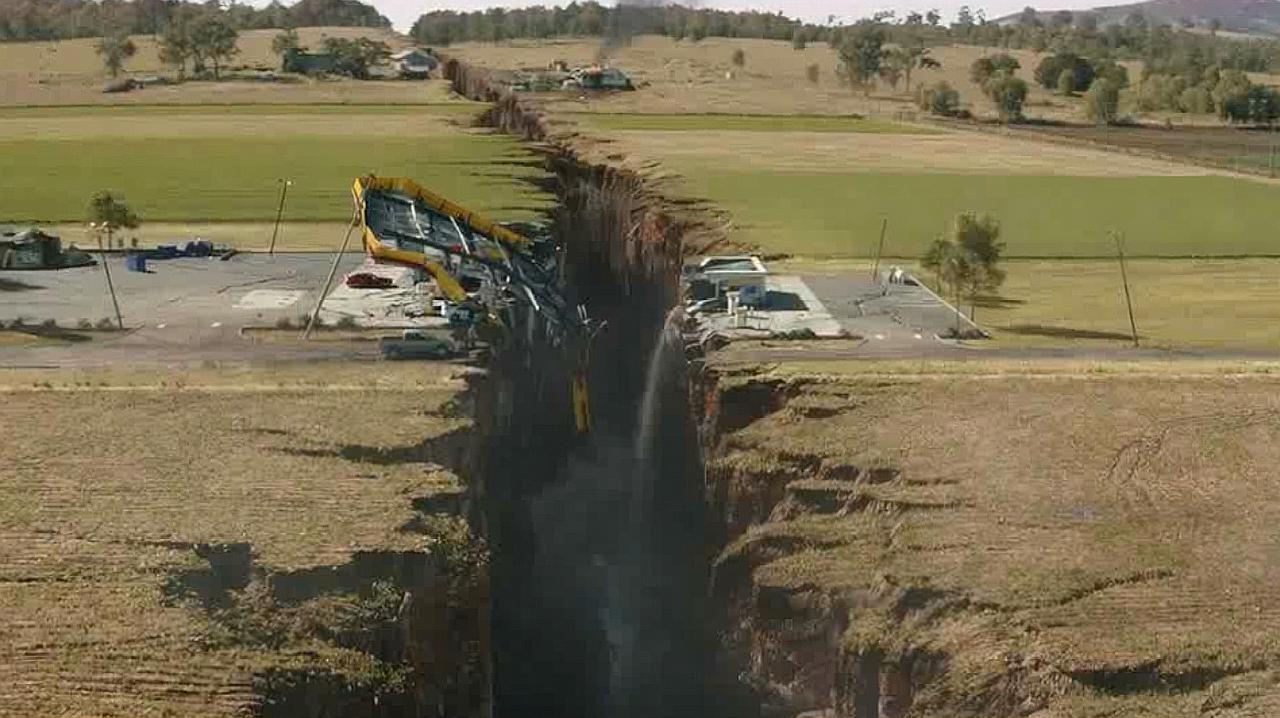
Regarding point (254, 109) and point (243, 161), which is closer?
point (243, 161)

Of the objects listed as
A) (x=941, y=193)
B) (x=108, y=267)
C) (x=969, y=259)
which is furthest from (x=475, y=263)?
(x=941, y=193)

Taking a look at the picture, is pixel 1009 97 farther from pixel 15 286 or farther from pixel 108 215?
pixel 15 286

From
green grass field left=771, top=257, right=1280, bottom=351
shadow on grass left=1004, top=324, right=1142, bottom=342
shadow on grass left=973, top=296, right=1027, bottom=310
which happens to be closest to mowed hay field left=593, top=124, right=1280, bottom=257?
green grass field left=771, top=257, right=1280, bottom=351

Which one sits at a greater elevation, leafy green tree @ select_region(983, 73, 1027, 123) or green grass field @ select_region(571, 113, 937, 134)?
leafy green tree @ select_region(983, 73, 1027, 123)

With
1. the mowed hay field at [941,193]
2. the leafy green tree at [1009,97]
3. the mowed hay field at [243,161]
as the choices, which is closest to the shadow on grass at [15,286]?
the mowed hay field at [243,161]

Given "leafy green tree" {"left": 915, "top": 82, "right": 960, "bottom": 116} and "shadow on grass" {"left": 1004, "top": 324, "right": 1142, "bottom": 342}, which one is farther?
"leafy green tree" {"left": 915, "top": 82, "right": 960, "bottom": 116}

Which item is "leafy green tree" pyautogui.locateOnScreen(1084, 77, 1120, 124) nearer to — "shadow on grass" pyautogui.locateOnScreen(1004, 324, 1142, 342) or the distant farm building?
"shadow on grass" pyautogui.locateOnScreen(1004, 324, 1142, 342)

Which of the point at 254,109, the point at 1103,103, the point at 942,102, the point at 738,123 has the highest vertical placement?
the point at 1103,103
